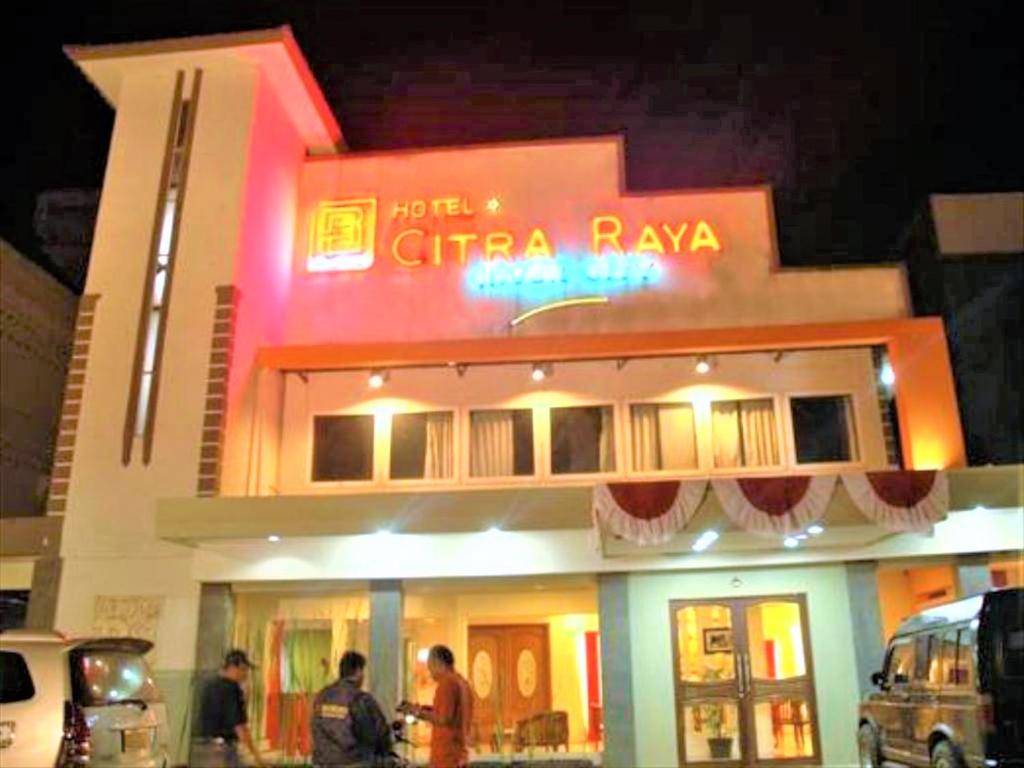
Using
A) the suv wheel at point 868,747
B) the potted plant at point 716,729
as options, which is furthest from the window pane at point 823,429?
the suv wheel at point 868,747

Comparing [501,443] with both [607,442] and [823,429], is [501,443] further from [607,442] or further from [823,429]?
[823,429]

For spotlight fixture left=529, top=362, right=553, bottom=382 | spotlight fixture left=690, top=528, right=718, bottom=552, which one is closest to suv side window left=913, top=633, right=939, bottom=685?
spotlight fixture left=690, top=528, right=718, bottom=552

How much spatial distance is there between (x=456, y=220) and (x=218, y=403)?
17.0ft

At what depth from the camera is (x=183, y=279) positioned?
14.5 meters

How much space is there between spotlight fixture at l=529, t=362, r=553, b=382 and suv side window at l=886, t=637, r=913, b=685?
6.52 meters

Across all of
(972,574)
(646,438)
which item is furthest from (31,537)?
(972,574)

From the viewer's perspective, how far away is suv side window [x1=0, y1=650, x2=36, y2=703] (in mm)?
7418

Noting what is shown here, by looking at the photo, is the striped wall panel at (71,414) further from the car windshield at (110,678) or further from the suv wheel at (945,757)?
the suv wheel at (945,757)

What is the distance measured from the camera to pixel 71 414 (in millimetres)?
14055

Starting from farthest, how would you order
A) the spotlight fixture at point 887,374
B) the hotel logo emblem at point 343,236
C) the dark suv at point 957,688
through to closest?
the hotel logo emblem at point 343,236, the spotlight fixture at point 887,374, the dark suv at point 957,688

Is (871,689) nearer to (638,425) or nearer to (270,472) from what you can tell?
(638,425)

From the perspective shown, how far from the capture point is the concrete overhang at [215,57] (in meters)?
15.5

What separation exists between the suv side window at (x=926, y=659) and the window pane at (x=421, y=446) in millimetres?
7289

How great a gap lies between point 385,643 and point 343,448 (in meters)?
3.36
